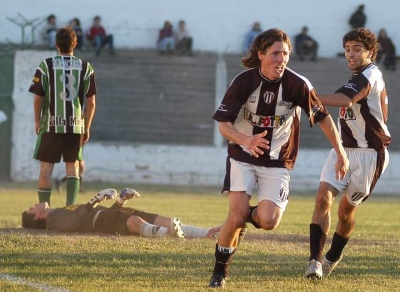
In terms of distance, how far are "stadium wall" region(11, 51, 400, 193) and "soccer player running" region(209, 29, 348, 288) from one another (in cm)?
1949

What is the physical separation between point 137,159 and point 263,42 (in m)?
19.8

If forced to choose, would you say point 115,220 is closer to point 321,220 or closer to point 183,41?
point 321,220

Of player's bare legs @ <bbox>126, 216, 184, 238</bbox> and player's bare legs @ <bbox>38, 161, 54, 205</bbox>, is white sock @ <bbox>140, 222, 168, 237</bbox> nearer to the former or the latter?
player's bare legs @ <bbox>126, 216, 184, 238</bbox>

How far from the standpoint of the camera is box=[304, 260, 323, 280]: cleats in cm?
754

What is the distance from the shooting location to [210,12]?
32.1 metres

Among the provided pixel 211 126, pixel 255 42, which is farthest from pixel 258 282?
pixel 211 126

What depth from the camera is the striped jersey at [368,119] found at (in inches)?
314

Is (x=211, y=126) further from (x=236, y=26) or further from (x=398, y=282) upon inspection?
(x=398, y=282)

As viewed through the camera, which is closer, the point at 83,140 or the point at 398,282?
the point at 398,282

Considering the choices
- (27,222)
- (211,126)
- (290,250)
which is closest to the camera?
(290,250)

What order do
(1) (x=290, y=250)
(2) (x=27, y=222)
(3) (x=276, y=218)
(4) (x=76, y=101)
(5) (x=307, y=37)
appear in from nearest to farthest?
(3) (x=276, y=218) → (1) (x=290, y=250) → (2) (x=27, y=222) → (4) (x=76, y=101) → (5) (x=307, y=37)

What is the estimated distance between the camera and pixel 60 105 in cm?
1089

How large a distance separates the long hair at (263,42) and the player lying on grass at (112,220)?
285cm

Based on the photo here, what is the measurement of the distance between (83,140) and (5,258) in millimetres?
3362
